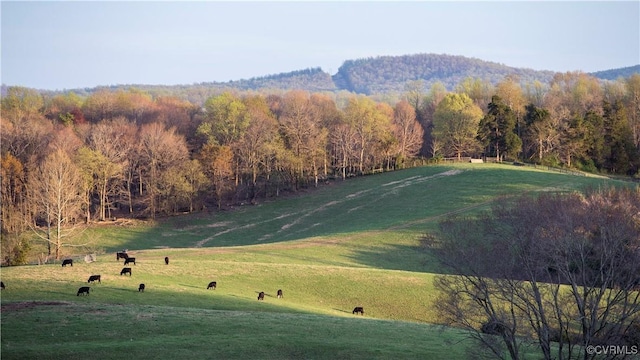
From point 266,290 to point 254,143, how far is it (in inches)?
2545

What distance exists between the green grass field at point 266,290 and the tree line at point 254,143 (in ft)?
29.3

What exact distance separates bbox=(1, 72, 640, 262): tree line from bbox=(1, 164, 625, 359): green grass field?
29.3 feet

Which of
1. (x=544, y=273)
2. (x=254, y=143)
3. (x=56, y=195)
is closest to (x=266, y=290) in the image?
(x=544, y=273)

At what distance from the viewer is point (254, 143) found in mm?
111938

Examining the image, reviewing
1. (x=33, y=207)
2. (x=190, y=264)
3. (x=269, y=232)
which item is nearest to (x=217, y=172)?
(x=269, y=232)

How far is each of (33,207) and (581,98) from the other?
352 feet

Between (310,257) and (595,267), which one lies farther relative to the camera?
(310,257)

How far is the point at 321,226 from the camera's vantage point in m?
89.7

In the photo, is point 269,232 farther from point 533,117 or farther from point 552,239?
point 552,239

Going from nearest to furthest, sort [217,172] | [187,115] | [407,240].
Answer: [407,240]
[217,172]
[187,115]

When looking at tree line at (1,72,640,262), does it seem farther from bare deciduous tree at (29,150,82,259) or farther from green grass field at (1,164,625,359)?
green grass field at (1,164,625,359)

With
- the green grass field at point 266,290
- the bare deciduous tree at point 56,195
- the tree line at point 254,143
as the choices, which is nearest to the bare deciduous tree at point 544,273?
the green grass field at point 266,290

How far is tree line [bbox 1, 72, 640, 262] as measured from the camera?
10025 centimetres

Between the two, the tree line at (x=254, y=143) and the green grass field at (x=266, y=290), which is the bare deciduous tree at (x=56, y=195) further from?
the green grass field at (x=266, y=290)
